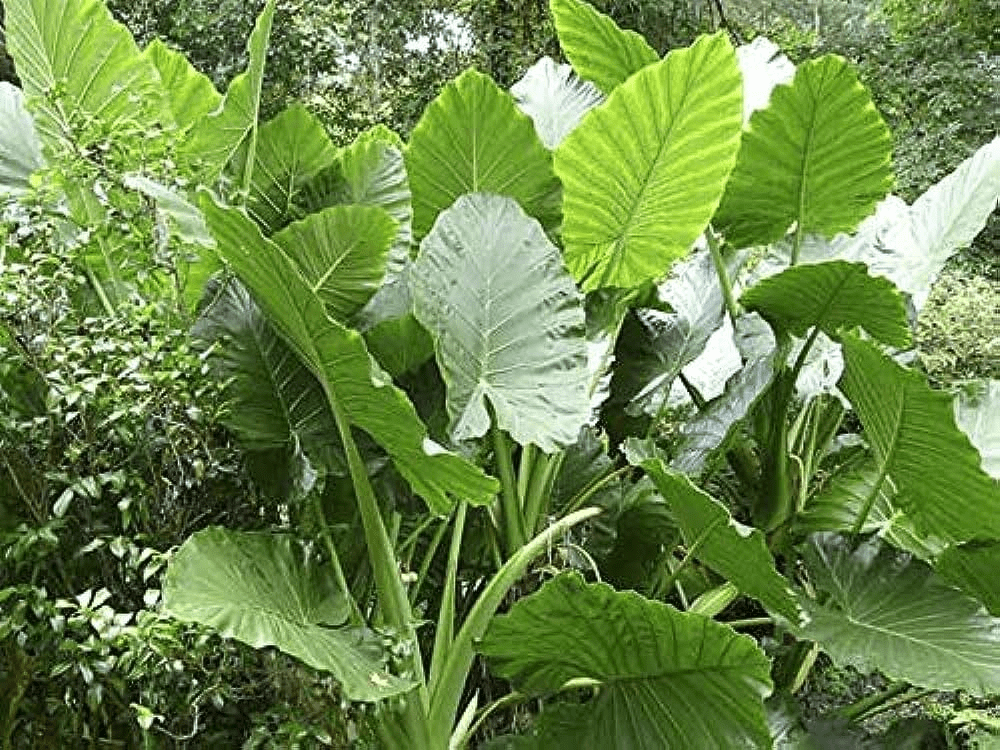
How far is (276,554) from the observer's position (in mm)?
1624

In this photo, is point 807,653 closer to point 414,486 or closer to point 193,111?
point 414,486

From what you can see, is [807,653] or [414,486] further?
[807,653]

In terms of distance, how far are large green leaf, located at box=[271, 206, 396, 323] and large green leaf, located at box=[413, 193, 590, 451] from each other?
0.25 feet

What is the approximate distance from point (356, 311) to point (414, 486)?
0.34 metres

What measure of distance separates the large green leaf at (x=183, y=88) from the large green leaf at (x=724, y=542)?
3.43 ft

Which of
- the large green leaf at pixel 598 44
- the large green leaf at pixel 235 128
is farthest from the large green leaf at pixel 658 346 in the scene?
the large green leaf at pixel 235 128

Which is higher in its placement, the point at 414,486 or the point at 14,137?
the point at 14,137

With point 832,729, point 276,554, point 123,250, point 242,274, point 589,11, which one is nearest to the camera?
point 242,274

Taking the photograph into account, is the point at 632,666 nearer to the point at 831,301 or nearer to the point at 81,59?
the point at 831,301

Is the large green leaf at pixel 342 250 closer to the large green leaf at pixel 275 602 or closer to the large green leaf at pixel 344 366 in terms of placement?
the large green leaf at pixel 344 366

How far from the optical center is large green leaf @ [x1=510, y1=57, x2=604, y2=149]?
2.28 metres

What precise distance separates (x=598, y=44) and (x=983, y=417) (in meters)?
0.95

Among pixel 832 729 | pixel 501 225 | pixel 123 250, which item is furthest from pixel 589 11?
pixel 832 729

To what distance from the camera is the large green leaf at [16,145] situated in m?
1.99
